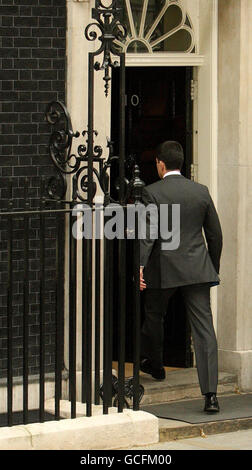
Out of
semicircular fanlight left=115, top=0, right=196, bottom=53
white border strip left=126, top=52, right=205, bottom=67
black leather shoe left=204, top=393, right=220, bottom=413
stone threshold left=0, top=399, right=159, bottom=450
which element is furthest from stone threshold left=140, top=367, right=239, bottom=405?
semicircular fanlight left=115, top=0, right=196, bottom=53

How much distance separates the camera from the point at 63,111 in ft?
31.0

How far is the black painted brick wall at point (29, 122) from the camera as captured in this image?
9.44m

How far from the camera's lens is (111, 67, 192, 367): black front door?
10969 millimetres

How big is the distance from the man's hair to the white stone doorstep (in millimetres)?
1911

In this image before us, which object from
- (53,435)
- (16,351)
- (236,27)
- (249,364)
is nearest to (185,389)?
(249,364)

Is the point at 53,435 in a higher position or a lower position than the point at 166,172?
lower

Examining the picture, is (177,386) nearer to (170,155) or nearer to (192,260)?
(192,260)

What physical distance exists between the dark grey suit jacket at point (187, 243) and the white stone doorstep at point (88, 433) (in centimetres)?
113

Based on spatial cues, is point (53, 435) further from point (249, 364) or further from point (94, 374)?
point (249, 364)

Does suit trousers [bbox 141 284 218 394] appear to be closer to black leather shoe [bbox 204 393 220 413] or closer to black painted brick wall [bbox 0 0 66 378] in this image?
black leather shoe [bbox 204 393 220 413]

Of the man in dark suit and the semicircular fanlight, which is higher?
the semicircular fanlight

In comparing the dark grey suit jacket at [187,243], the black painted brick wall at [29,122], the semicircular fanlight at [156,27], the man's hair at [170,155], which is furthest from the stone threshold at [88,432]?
the semicircular fanlight at [156,27]

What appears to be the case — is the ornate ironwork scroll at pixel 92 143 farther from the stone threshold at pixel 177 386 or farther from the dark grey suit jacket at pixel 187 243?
the stone threshold at pixel 177 386
